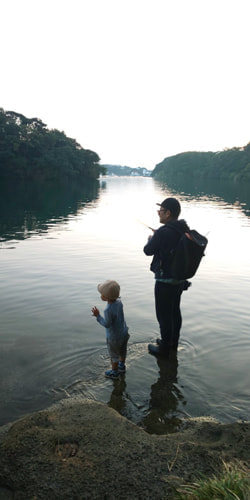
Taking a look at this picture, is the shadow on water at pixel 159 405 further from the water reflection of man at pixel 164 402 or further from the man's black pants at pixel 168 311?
the man's black pants at pixel 168 311

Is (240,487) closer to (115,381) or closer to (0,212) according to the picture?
(115,381)

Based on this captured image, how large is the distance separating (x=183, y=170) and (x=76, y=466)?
181 metres

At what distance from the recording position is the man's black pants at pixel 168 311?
202 inches

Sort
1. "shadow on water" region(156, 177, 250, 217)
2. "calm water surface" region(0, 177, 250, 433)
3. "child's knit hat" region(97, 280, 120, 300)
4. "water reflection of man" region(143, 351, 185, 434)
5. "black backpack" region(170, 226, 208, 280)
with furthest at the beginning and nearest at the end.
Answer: "shadow on water" region(156, 177, 250, 217), "black backpack" region(170, 226, 208, 280), "child's knit hat" region(97, 280, 120, 300), "calm water surface" region(0, 177, 250, 433), "water reflection of man" region(143, 351, 185, 434)

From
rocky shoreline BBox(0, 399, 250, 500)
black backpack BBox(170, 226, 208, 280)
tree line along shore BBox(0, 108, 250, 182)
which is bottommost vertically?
rocky shoreline BBox(0, 399, 250, 500)

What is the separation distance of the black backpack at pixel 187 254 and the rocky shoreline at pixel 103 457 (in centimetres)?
204

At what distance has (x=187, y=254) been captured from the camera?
15.9 feet

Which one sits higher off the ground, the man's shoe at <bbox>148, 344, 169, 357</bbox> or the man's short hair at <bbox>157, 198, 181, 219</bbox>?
the man's short hair at <bbox>157, 198, 181, 219</bbox>

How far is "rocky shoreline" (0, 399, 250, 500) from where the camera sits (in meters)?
2.40

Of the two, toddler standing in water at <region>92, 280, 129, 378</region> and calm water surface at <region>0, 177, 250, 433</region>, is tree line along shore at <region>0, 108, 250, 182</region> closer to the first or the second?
calm water surface at <region>0, 177, 250, 433</region>

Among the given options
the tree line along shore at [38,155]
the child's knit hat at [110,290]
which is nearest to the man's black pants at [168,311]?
the child's knit hat at [110,290]

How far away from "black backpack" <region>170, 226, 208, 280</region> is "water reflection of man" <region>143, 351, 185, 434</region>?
50.3 inches

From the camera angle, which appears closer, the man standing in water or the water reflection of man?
the water reflection of man

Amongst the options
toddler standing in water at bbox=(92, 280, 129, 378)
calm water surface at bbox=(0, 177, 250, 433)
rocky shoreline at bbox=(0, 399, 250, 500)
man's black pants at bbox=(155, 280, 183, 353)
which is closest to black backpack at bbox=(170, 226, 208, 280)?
man's black pants at bbox=(155, 280, 183, 353)
